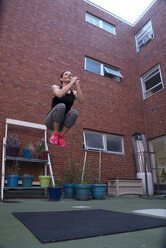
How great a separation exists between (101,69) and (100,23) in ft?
7.34

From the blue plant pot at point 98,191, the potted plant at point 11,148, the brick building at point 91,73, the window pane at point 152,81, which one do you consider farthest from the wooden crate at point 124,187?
the window pane at point 152,81

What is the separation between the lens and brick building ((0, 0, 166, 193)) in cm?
504

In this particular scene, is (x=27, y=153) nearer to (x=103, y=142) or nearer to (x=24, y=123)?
(x=24, y=123)

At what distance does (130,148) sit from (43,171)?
10.00ft

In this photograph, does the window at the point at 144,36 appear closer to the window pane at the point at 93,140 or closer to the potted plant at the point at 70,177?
the window pane at the point at 93,140

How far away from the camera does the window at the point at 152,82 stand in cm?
672

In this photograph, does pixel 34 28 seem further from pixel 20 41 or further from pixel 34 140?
pixel 34 140

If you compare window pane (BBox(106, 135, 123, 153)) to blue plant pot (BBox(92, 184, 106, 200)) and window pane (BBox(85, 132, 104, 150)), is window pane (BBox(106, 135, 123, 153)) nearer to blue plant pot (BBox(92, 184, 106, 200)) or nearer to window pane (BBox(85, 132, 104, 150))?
window pane (BBox(85, 132, 104, 150))

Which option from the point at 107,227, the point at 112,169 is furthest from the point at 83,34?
the point at 107,227

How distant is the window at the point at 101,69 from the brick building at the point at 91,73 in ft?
0.12

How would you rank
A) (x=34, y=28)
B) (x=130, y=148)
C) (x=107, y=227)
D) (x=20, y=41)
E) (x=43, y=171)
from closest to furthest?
(x=107, y=227) → (x=43, y=171) → (x=20, y=41) → (x=34, y=28) → (x=130, y=148)

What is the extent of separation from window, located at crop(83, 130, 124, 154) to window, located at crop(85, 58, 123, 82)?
7.55 ft

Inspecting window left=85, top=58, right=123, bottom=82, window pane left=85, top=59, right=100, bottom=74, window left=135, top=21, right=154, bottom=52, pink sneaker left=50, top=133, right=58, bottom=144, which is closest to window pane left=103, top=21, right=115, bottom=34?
window left=135, top=21, right=154, bottom=52

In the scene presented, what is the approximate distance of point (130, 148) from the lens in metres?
6.25
